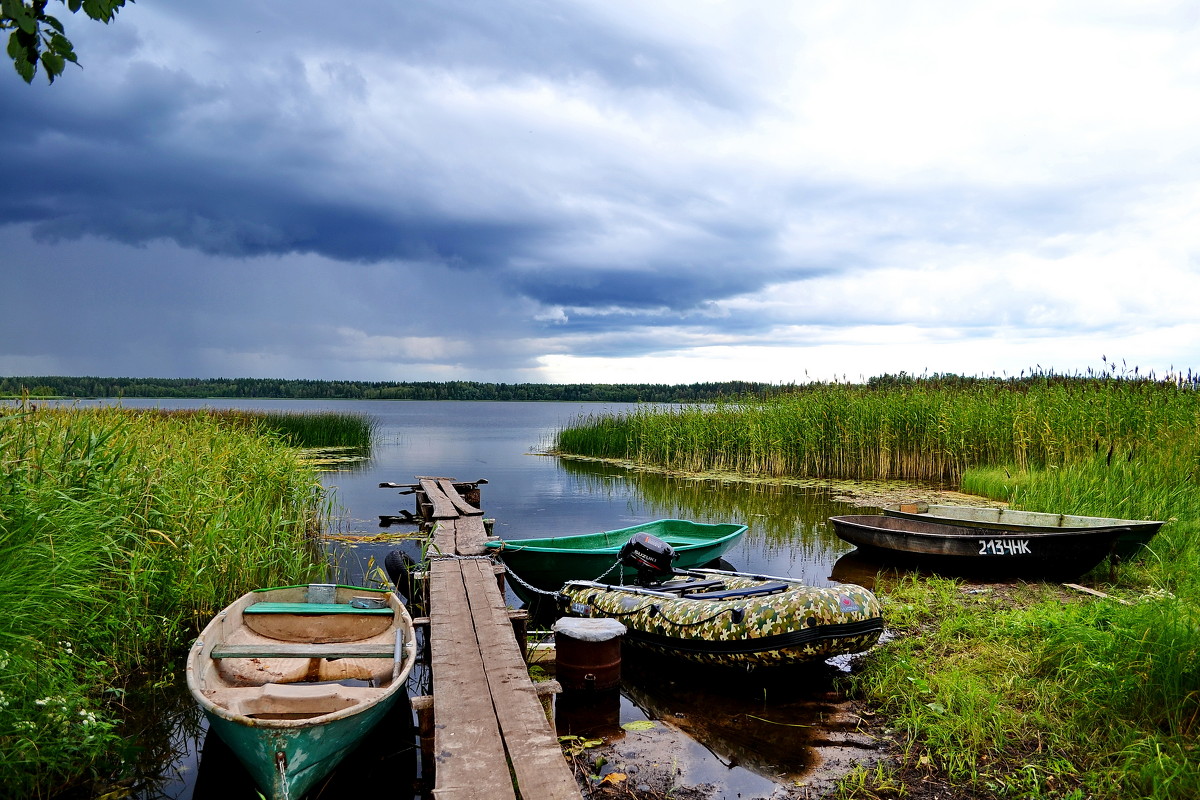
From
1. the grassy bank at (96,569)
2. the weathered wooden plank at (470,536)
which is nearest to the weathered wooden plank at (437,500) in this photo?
the weathered wooden plank at (470,536)

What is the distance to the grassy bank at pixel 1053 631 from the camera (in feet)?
13.4

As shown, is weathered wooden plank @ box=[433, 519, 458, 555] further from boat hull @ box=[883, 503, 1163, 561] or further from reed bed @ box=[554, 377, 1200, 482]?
reed bed @ box=[554, 377, 1200, 482]

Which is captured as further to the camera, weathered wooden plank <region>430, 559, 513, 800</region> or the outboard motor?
the outboard motor

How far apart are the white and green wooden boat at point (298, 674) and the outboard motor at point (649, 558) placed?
2540mm

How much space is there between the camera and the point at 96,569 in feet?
18.0

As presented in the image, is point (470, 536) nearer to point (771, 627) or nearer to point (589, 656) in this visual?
point (589, 656)

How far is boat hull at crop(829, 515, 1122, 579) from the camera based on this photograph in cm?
800

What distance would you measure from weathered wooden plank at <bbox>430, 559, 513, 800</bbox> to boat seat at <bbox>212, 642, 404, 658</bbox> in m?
0.42

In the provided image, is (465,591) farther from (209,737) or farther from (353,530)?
(353,530)

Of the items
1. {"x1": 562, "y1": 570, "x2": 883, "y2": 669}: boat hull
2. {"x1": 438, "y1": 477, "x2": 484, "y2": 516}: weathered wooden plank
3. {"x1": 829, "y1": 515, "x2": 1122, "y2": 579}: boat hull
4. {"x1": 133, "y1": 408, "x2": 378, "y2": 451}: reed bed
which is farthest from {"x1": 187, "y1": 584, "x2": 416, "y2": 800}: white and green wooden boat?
{"x1": 133, "y1": 408, "x2": 378, "y2": 451}: reed bed

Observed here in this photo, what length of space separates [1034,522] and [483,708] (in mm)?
8604

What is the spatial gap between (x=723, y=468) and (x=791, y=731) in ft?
52.2

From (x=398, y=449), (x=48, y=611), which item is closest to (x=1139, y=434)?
(x=48, y=611)

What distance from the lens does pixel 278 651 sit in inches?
197
